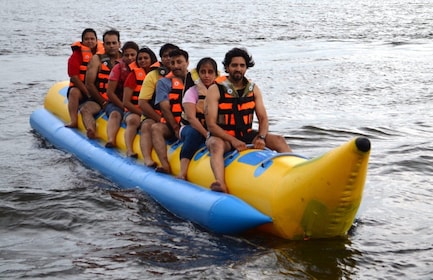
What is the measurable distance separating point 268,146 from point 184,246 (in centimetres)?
98

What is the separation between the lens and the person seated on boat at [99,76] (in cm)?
719

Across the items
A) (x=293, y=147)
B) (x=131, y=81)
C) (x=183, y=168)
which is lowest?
(x=293, y=147)

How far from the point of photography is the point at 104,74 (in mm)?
7258

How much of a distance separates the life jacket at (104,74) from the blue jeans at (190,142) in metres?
1.92

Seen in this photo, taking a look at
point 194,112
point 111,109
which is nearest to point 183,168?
point 194,112

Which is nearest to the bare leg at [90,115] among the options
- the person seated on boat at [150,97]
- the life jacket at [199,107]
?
the person seated on boat at [150,97]

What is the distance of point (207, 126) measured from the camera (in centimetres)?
529

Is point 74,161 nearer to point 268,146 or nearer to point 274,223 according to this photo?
point 268,146

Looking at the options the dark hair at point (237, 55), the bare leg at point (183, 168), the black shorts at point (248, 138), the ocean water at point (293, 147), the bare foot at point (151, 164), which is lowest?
the ocean water at point (293, 147)

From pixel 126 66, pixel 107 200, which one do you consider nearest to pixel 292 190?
pixel 107 200

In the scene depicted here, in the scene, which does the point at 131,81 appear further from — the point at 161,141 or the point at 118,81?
the point at 161,141

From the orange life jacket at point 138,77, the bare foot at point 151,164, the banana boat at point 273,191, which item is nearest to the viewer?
the banana boat at point 273,191

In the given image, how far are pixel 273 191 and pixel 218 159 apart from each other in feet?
1.99

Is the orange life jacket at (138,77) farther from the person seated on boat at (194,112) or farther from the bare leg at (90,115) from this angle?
the person seated on boat at (194,112)
